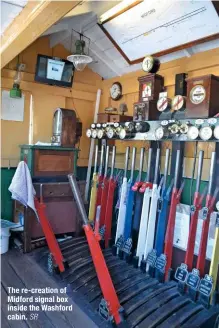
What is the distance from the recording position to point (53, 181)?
291 cm

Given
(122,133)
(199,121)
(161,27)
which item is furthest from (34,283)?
(161,27)

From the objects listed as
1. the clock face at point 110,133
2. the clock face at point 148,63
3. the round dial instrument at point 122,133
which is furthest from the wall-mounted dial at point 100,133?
the clock face at point 148,63

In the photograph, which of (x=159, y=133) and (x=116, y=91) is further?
(x=116, y=91)

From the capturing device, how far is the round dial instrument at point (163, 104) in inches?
93.0

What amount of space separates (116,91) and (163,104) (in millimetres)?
1044

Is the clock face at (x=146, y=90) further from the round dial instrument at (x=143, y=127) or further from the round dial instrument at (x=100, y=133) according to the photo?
the round dial instrument at (x=100, y=133)

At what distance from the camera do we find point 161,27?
2.37m

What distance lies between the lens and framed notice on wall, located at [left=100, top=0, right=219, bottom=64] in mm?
2078

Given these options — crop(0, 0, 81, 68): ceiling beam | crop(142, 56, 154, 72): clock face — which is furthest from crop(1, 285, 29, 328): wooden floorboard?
crop(142, 56, 154, 72): clock face

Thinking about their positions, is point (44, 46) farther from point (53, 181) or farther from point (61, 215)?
point (61, 215)

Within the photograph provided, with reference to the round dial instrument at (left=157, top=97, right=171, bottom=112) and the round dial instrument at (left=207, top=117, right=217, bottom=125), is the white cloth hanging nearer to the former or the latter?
the round dial instrument at (left=157, top=97, right=171, bottom=112)

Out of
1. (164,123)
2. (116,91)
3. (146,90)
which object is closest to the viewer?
(164,123)

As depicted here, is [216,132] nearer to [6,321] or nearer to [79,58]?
[79,58]

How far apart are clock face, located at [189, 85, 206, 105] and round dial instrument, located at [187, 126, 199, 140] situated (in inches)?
8.2
